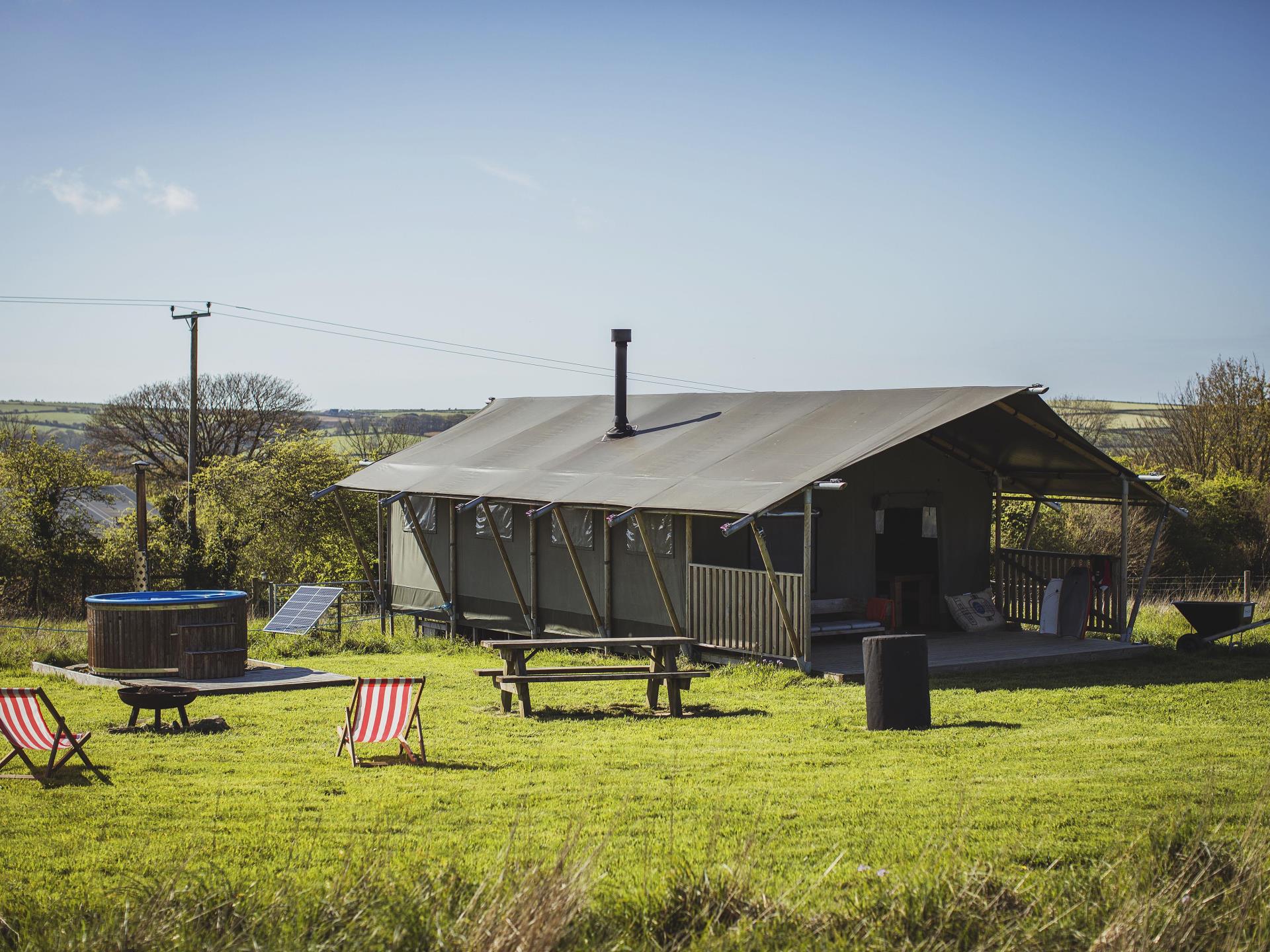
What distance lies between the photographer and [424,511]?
21641mm

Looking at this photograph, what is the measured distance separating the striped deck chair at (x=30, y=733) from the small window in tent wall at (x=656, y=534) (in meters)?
8.31

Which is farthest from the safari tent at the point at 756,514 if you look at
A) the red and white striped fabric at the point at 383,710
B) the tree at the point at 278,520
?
the tree at the point at 278,520

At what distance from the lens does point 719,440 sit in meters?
17.8

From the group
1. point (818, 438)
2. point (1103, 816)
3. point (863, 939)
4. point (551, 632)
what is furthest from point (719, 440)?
point (863, 939)

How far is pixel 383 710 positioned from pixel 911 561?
10.3 meters

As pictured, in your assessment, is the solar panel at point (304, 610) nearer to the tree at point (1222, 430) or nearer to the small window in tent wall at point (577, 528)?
the small window in tent wall at point (577, 528)

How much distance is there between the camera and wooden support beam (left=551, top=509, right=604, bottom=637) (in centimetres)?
1712

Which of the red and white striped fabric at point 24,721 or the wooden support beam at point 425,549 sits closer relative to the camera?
the red and white striped fabric at point 24,721

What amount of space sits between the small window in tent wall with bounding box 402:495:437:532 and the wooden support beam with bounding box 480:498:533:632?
2123 millimetres

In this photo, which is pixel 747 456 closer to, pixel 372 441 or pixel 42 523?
pixel 42 523

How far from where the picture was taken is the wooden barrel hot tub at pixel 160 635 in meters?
15.4

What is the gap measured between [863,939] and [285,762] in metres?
5.72

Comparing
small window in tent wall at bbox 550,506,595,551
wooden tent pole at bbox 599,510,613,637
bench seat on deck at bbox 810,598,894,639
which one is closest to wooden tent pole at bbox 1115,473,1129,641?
bench seat on deck at bbox 810,598,894,639

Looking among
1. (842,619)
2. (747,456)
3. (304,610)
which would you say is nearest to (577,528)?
(747,456)
